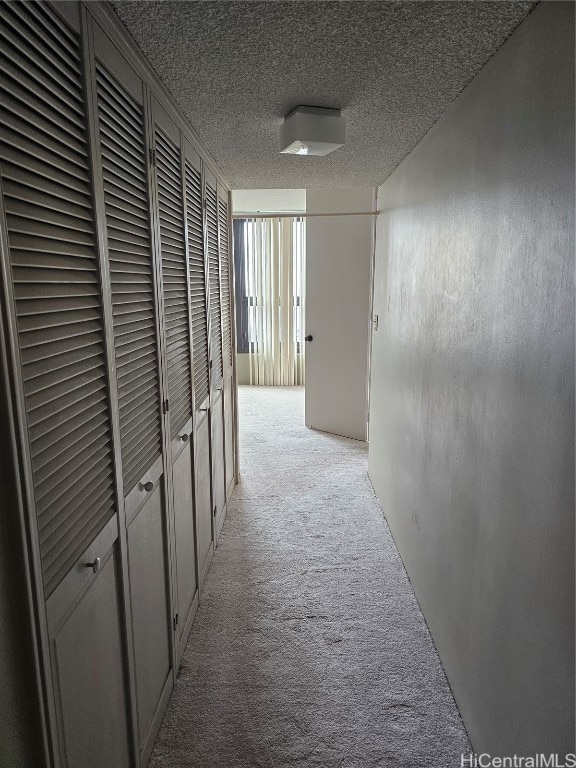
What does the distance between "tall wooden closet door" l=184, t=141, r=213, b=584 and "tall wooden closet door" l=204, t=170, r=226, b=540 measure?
0.48 ft

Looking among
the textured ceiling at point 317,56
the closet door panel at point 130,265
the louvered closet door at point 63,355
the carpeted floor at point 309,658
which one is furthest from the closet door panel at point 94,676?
the textured ceiling at point 317,56

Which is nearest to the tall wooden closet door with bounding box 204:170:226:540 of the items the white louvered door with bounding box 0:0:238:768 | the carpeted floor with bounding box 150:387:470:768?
the carpeted floor with bounding box 150:387:470:768

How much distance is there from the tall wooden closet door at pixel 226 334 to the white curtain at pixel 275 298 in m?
3.32

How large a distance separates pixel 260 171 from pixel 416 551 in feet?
7.28

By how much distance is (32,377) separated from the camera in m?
0.89

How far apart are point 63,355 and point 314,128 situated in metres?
1.33

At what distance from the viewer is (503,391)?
138 cm

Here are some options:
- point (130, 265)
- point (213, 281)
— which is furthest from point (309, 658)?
point (213, 281)

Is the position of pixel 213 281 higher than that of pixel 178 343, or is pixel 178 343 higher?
pixel 213 281

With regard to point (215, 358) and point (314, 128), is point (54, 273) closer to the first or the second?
point (314, 128)

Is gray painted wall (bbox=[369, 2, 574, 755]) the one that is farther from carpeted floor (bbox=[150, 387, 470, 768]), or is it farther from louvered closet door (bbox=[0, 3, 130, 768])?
louvered closet door (bbox=[0, 3, 130, 768])

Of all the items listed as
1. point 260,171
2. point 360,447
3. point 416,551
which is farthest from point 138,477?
point 360,447

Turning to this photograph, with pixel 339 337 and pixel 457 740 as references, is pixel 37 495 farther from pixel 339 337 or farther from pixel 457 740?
pixel 339 337

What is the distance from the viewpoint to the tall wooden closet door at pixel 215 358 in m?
2.75
